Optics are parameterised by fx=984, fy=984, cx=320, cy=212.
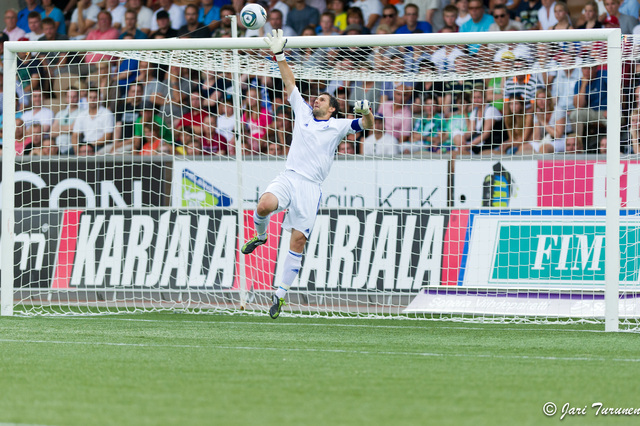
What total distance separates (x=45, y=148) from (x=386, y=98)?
205 inches

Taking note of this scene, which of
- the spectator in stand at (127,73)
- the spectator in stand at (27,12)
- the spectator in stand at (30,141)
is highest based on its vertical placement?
the spectator in stand at (27,12)

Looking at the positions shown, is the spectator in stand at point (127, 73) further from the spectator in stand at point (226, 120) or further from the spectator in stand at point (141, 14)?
the spectator in stand at point (141, 14)

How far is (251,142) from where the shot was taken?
570 inches

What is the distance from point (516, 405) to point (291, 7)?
43.8 feet

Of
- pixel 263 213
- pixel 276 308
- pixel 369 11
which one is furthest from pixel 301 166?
pixel 369 11

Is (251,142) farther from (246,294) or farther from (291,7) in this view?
(291,7)

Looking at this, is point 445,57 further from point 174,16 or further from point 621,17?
point 174,16

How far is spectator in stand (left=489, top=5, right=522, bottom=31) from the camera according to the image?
15.9 metres

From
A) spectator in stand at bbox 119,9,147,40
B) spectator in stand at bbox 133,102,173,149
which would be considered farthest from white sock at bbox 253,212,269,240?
spectator in stand at bbox 119,9,147,40

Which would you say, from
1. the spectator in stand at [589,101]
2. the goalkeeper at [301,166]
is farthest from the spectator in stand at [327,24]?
the goalkeeper at [301,166]

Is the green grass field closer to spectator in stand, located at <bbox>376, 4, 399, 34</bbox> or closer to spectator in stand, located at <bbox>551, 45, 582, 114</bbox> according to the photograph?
spectator in stand, located at <bbox>551, 45, 582, 114</bbox>

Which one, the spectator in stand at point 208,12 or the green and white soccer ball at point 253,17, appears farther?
the spectator in stand at point 208,12

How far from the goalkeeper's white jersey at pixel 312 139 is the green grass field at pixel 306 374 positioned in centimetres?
167

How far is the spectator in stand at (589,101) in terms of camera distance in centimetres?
1343
